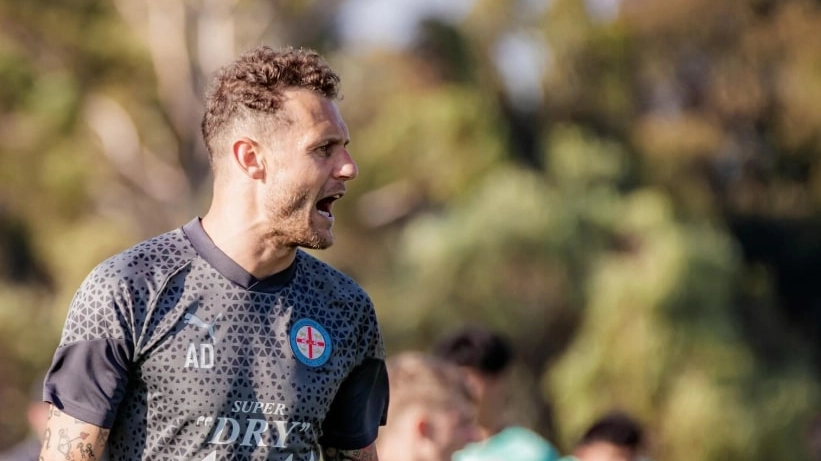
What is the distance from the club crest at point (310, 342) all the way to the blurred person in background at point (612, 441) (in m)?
4.00

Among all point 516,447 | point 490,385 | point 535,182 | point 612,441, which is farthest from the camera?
point 535,182

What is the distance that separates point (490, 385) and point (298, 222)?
3497 mm

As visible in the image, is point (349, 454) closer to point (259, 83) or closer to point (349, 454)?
point (349, 454)

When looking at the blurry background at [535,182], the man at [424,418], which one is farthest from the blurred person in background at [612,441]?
the blurry background at [535,182]

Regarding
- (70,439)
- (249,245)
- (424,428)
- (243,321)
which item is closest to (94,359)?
(70,439)

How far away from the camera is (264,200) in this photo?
3264mm

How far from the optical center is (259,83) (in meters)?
3.28

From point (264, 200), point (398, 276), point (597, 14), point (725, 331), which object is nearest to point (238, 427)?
point (264, 200)

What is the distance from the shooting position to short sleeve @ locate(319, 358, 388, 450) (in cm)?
341

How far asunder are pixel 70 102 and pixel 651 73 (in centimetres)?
932

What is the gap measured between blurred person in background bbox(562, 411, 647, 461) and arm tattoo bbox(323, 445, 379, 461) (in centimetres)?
375

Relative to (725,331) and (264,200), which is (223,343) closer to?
(264,200)

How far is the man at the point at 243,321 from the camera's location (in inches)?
120

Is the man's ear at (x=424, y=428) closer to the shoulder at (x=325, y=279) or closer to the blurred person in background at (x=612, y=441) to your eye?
the shoulder at (x=325, y=279)
